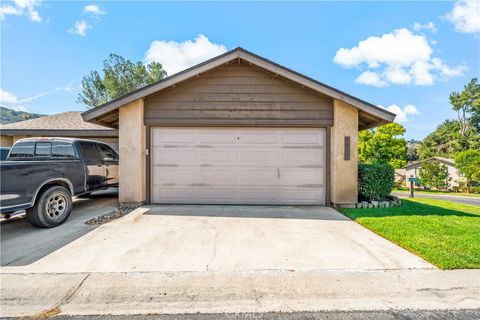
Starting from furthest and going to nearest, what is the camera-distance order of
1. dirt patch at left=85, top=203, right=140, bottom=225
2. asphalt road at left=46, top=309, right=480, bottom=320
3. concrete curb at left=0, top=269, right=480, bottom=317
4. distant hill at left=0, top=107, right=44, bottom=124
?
distant hill at left=0, top=107, right=44, bottom=124 < dirt patch at left=85, top=203, right=140, bottom=225 < concrete curb at left=0, top=269, right=480, bottom=317 < asphalt road at left=46, top=309, right=480, bottom=320

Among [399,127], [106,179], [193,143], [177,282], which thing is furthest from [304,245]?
[399,127]

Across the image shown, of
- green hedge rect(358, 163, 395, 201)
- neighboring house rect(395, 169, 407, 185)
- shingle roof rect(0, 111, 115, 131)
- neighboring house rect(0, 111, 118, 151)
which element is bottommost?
neighboring house rect(395, 169, 407, 185)

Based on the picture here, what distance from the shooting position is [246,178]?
697 centimetres

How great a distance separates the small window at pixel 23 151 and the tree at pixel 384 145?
2744 centimetres

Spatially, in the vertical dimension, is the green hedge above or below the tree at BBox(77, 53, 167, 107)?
below

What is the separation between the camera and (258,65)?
6445mm

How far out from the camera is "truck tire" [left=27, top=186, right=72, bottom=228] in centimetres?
464

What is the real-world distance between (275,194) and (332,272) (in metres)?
3.89

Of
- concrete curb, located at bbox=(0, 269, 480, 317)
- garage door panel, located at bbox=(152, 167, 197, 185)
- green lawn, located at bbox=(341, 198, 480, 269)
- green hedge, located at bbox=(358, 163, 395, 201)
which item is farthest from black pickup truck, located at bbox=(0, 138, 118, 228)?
green hedge, located at bbox=(358, 163, 395, 201)

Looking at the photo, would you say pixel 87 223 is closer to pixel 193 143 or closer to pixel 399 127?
pixel 193 143

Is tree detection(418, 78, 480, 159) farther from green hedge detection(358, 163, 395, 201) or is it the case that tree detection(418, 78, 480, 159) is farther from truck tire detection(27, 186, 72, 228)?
truck tire detection(27, 186, 72, 228)

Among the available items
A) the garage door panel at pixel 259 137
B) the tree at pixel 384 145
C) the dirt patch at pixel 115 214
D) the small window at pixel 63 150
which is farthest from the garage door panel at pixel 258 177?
the tree at pixel 384 145

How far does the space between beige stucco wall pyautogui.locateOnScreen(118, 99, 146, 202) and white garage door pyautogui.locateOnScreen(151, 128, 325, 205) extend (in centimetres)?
45

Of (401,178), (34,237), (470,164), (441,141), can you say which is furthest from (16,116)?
(441,141)
